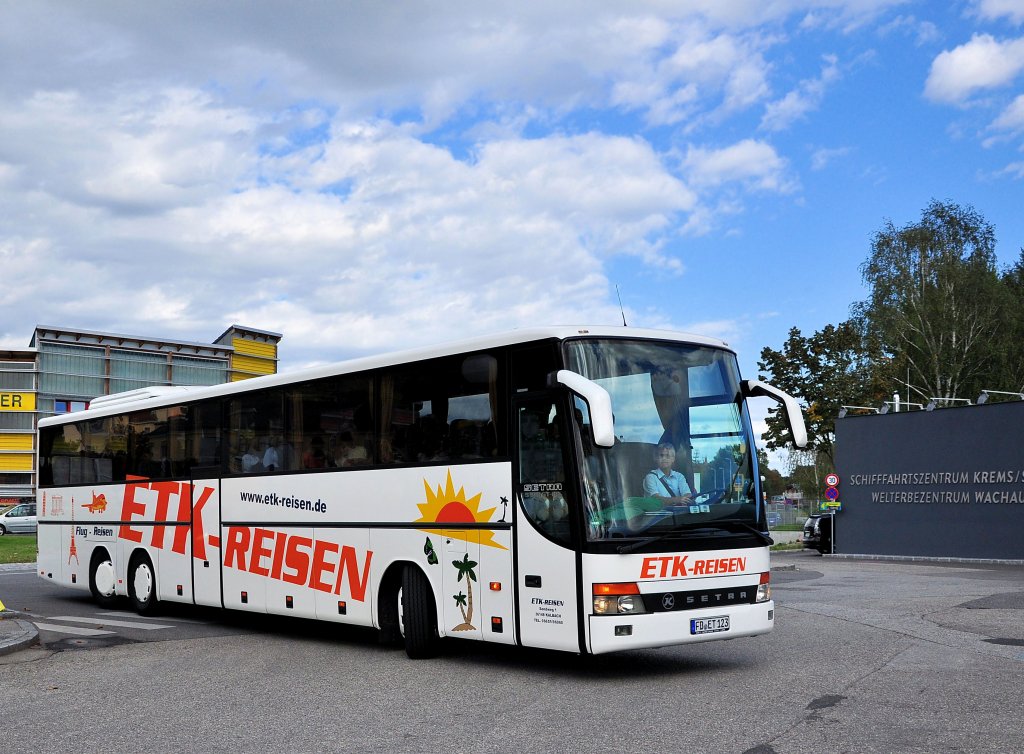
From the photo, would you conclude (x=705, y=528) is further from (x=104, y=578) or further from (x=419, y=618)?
(x=104, y=578)

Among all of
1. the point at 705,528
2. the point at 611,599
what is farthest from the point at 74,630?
the point at 705,528

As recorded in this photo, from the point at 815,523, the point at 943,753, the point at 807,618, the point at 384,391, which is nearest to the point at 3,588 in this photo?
the point at 384,391

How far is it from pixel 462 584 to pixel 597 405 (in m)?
2.76

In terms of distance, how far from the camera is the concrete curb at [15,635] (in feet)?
40.6

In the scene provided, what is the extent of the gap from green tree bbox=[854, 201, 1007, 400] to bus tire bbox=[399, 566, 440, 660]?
50.5 meters

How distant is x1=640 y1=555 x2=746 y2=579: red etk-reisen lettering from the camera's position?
32.1 feet

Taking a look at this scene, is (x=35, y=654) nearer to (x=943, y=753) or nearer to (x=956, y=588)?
(x=943, y=753)

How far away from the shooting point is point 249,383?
49.0 ft

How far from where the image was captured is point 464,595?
1102 cm

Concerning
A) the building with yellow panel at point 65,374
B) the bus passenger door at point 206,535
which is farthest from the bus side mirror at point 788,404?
the building with yellow panel at point 65,374

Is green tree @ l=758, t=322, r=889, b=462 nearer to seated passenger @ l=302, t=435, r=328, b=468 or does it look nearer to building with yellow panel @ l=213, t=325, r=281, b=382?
building with yellow panel @ l=213, t=325, r=281, b=382

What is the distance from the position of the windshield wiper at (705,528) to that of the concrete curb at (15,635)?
688 centimetres

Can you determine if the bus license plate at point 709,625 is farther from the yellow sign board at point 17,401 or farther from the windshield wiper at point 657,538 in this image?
the yellow sign board at point 17,401

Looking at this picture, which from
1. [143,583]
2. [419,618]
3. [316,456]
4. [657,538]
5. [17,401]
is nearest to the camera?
[657,538]
